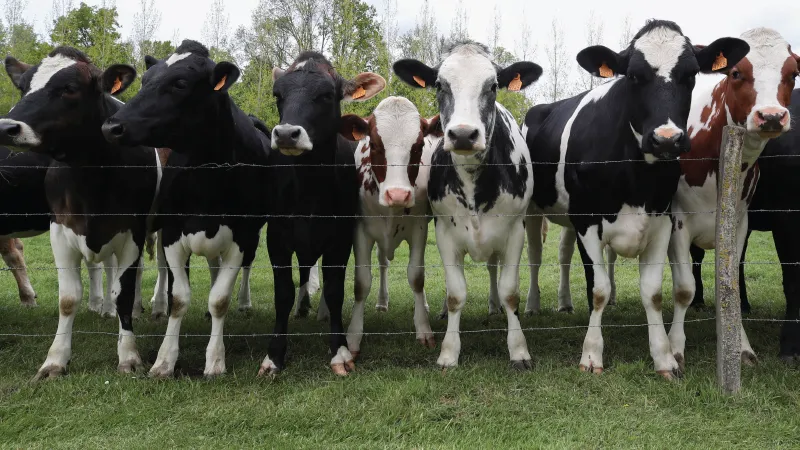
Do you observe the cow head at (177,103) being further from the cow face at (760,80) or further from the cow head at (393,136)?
the cow face at (760,80)

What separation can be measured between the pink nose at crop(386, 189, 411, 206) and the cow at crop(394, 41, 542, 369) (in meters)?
0.48

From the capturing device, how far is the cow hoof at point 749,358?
5246mm

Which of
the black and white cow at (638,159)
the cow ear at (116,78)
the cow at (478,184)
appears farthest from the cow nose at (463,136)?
the cow ear at (116,78)

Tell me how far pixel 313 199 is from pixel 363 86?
1093mm

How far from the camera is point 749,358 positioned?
5.29 metres

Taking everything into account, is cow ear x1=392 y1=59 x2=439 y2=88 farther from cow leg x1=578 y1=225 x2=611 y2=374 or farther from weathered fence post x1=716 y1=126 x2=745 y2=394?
weathered fence post x1=716 y1=126 x2=745 y2=394

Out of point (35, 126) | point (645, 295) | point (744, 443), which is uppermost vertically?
point (35, 126)

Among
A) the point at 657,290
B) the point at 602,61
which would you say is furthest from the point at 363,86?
the point at 657,290

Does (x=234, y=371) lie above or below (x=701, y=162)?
below

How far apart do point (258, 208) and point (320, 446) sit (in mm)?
2403

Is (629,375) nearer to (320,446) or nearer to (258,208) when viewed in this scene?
(320,446)

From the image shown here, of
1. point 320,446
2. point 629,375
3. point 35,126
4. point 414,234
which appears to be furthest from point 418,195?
point 35,126

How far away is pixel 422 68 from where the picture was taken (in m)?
5.52

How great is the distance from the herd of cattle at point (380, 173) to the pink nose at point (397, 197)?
0.08 ft
